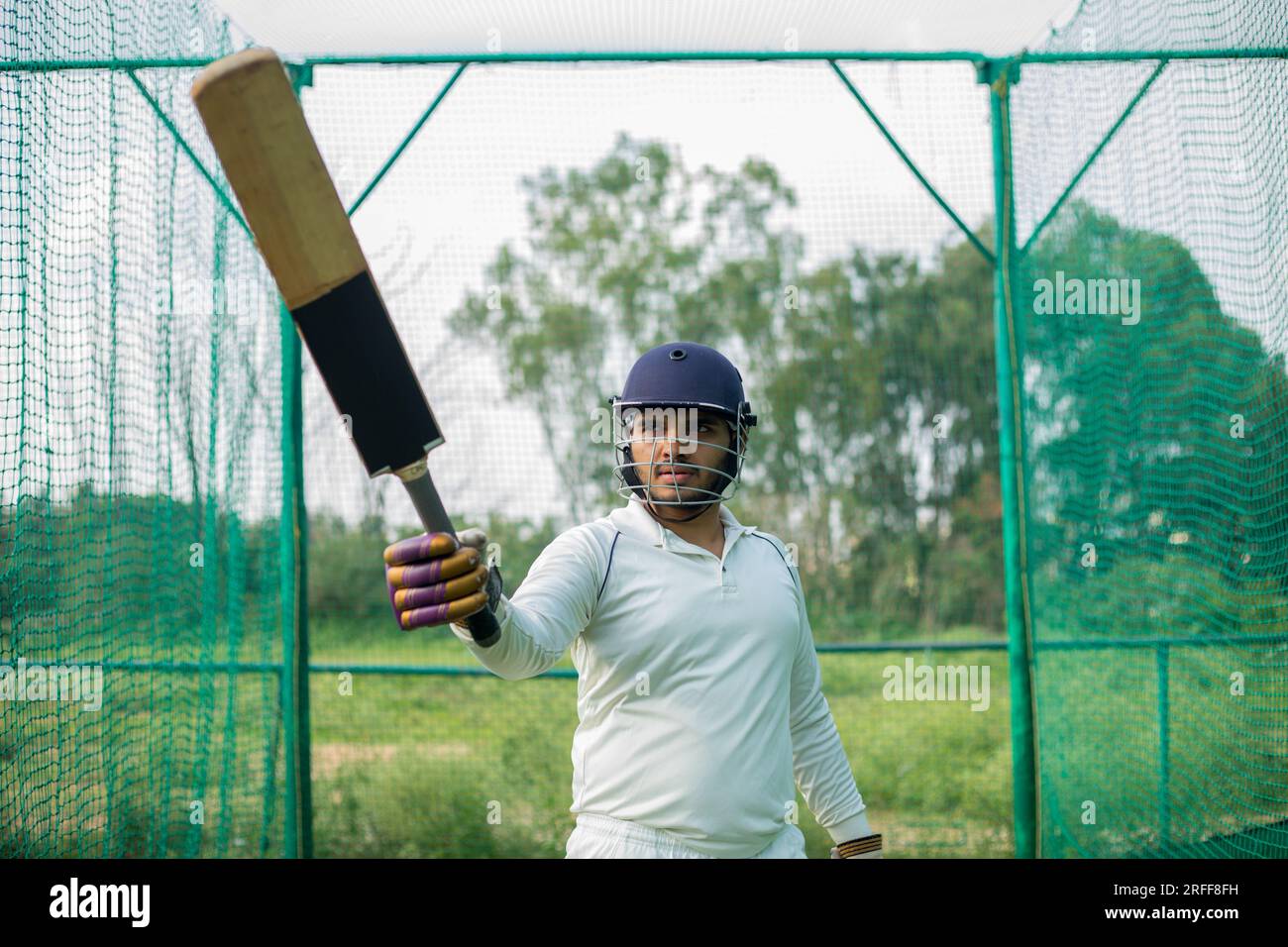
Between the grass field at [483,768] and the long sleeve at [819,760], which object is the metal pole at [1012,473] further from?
the long sleeve at [819,760]

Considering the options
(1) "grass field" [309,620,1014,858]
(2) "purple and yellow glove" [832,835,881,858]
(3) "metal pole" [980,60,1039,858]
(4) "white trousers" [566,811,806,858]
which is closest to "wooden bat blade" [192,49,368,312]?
(4) "white trousers" [566,811,806,858]

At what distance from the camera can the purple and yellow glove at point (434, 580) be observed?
1.93 metres

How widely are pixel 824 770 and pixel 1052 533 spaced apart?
283cm

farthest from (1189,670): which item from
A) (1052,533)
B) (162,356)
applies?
(162,356)

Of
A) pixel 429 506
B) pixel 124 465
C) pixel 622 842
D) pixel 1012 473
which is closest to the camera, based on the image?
pixel 429 506

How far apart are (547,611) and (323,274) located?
763 mm

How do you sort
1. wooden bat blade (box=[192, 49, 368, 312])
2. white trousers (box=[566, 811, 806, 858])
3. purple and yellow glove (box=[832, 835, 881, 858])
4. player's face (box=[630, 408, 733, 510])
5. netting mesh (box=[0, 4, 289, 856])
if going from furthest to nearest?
netting mesh (box=[0, 4, 289, 856]) → purple and yellow glove (box=[832, 835, 881, 858]) → player's face (box=[630, 408, 733, 510]) → white trousers (box=[566, 811, 806, 858]) → wooden bat blade (box=[192, 49, 368, 312])

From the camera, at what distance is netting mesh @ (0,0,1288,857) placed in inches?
145

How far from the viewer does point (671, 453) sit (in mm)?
2572

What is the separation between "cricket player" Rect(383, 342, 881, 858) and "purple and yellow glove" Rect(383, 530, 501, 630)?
217 mm

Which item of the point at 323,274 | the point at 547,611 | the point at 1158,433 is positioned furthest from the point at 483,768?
the point at 323,274

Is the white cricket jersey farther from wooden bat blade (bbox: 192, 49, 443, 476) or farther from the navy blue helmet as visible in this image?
wooden bat blade (bbox: 192, 49, 443, 476)

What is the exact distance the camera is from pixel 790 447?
12.1m

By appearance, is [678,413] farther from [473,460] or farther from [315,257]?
[473,460]
